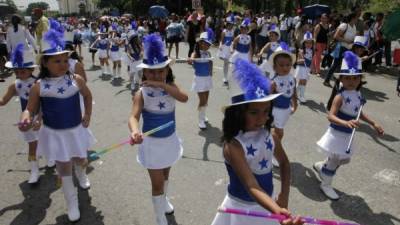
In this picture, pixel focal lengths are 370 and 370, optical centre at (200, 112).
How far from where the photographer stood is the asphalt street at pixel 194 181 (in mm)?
4422

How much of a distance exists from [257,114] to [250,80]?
0.82 ft

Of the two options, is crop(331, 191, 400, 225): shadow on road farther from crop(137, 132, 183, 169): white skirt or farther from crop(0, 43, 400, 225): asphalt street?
crop(137, 132, 183, 169): white skirt

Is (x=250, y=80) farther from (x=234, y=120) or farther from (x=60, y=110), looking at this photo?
(x=60, y=110)

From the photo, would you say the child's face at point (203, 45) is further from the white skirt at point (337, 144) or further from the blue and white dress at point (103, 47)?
the blue and white dress at point (103, 47)

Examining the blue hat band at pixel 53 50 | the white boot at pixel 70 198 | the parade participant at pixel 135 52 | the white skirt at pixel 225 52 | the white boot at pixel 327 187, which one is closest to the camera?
the blue hat band at pixel 53 50

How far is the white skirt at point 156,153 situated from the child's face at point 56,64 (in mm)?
1234

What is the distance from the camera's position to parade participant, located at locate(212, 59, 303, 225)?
8.10 ft

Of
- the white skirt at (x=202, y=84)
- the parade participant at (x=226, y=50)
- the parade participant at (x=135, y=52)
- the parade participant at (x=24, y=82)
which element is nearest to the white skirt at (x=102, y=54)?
the parade participant at (x=135, y=52)

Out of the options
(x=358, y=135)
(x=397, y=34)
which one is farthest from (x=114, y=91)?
(x=397, y=34)

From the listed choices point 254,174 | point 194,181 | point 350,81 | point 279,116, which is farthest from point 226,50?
point 254,174

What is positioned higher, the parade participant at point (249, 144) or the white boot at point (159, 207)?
the parade participant at point (249, 144)

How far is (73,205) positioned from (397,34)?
344 inches

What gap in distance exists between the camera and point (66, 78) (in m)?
4.18

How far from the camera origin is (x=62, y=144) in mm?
4160
